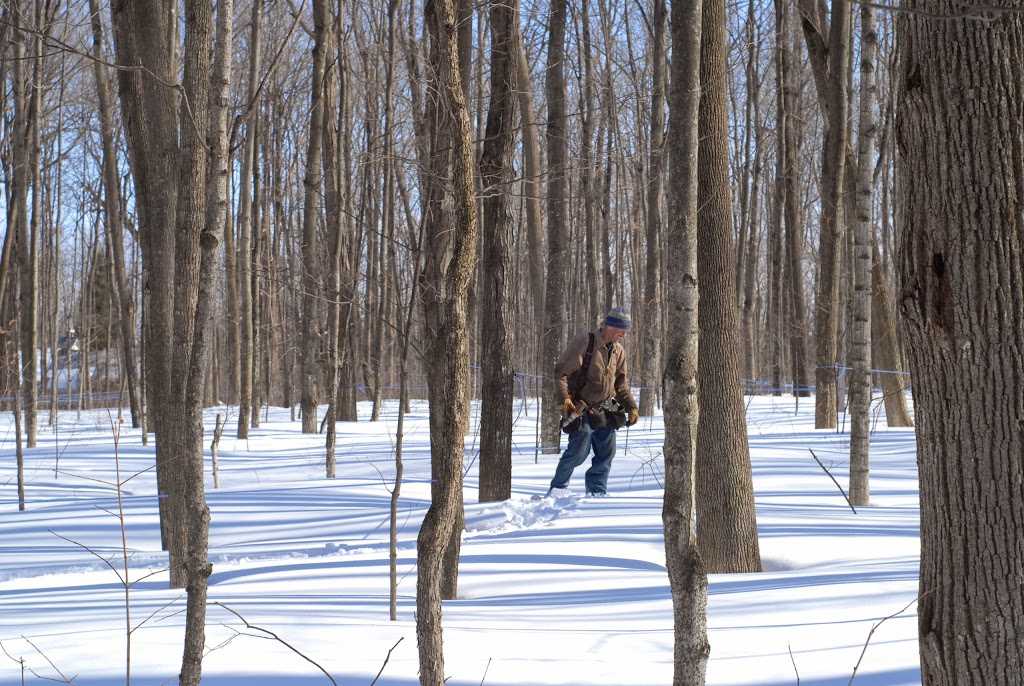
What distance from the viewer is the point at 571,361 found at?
26.8ft

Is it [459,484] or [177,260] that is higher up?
[177,260]

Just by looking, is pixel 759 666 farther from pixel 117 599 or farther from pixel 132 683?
pixel 117 599

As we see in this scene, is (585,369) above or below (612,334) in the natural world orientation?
below

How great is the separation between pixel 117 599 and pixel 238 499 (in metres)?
3.85

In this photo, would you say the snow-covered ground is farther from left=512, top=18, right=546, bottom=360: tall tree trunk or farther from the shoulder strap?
left=512, top=18, right=546, bottom=360: tall tree trunk

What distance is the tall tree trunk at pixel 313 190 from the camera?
38.0 ft

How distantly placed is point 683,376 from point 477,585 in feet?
8.74

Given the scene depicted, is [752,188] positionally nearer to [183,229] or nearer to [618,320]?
[618,320]

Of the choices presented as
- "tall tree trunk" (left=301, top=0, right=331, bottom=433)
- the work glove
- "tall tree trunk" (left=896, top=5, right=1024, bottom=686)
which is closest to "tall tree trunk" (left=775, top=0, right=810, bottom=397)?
"tall tree trunk" (left=301, top=0, right=331, bottom=433)

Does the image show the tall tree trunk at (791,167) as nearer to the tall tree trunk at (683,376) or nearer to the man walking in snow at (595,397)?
the man walking in snow at (595,397)

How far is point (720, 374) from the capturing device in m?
5.09

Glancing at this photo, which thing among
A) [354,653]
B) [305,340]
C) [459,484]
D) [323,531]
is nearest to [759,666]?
[459,484]

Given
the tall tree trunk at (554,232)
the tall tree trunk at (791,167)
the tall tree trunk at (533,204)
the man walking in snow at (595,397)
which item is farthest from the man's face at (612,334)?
the tall tree trunk at (791,167)

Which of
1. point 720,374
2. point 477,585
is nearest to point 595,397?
point 720,374
